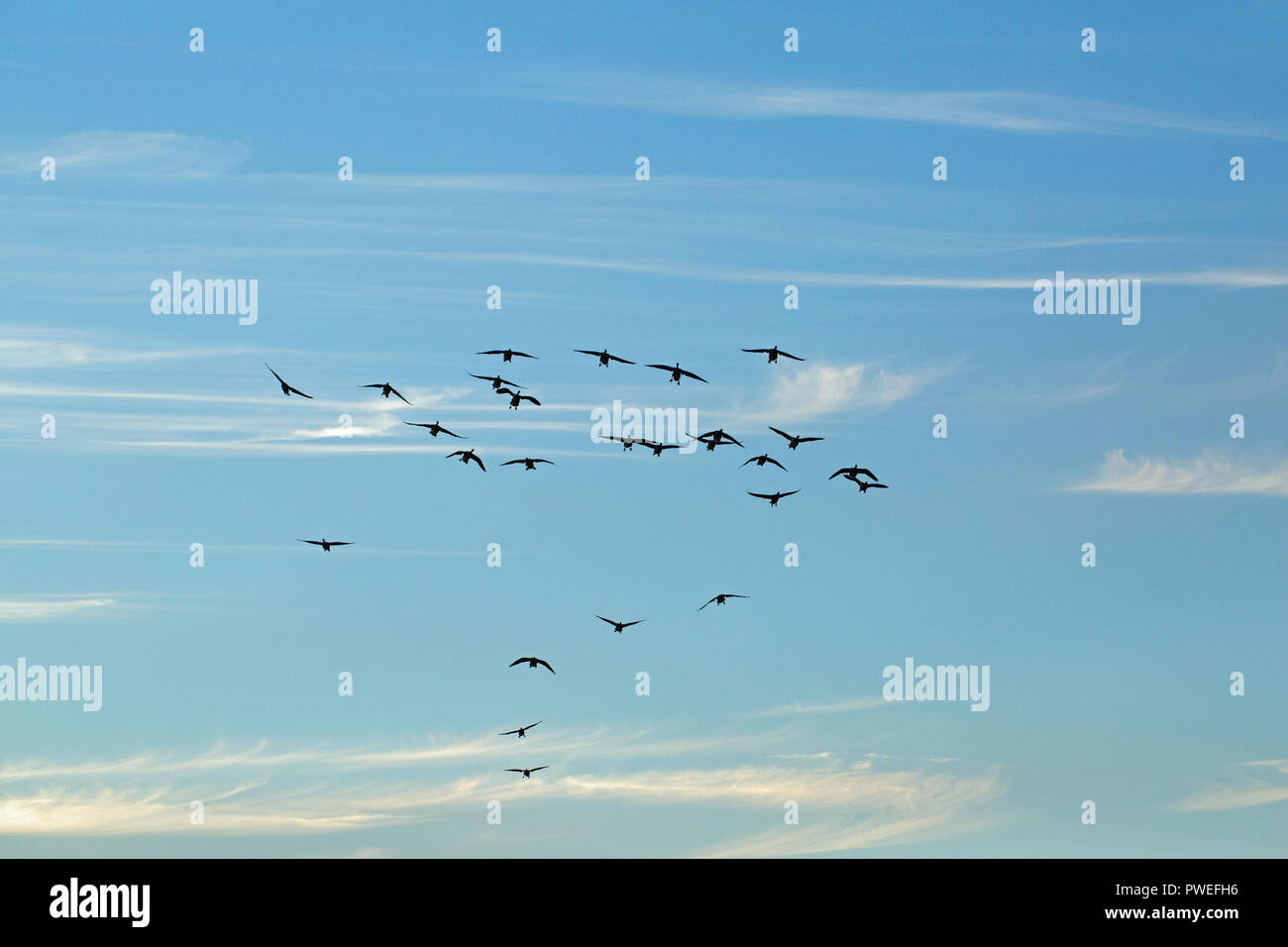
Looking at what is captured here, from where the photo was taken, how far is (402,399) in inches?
5812
